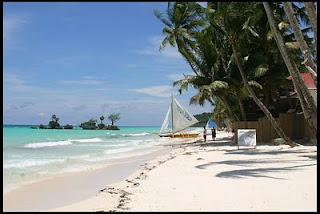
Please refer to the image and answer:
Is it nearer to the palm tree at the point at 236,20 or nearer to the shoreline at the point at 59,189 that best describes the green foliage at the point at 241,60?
the palm tree at the point at 236,20

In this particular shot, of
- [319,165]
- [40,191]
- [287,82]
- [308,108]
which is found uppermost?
[287,82]

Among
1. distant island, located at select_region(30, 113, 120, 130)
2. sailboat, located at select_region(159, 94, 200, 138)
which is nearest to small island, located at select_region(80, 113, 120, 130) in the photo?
distant island, located at select_region(30, 113, 120, 130)

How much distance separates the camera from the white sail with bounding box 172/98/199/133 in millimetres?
32875

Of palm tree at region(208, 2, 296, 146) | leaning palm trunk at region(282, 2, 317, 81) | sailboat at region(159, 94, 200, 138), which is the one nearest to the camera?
leaning palm trunk at region(282, 2, 317, 81)

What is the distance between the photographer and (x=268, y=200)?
593 cm

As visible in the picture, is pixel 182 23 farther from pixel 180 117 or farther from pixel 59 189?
pixel 59 189

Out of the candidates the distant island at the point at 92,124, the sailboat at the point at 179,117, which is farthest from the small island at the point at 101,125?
the sailboat at the point at 179,117

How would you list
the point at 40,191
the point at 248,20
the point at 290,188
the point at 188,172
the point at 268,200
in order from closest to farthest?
the point at 268,200, the point at 290,188, the point at 40,191, the point at 188,172, the point at 248,20

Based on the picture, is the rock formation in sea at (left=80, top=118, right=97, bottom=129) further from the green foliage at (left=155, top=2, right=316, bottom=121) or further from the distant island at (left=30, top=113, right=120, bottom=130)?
the green foliage at (left=155, top=2, right=316, bottom=121)

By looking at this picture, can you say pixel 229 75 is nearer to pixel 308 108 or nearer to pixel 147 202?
pixel 308 108

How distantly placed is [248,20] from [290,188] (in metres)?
12.4

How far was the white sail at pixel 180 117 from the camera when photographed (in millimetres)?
32875

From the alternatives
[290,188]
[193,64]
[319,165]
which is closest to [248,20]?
A: [193,64]

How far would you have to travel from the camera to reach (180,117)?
33.2 metres
